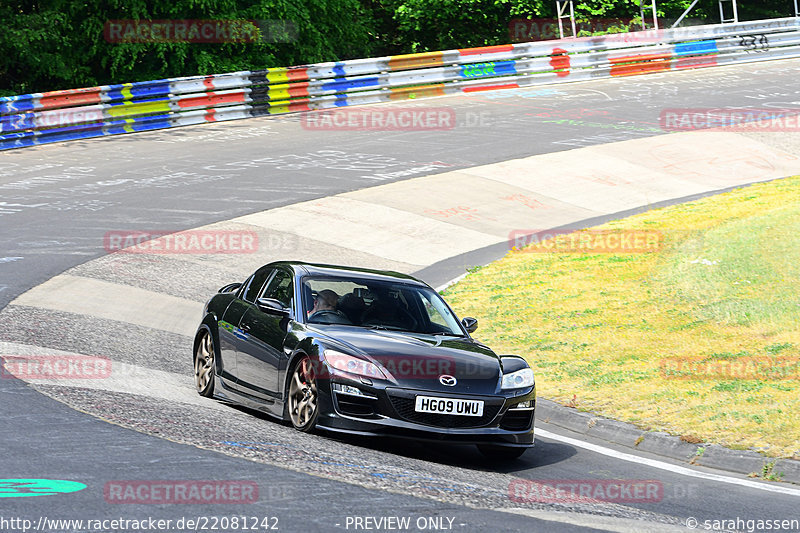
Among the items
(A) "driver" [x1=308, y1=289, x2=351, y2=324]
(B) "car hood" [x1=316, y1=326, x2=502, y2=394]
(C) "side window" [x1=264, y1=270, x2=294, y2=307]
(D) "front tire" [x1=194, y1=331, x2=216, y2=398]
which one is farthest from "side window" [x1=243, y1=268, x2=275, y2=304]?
(B) "car hood" [x1=316, y1=326, x2=502, y2=394]

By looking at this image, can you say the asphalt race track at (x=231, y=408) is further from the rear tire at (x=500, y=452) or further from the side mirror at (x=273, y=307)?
the side mirror at (x=273, y=307)

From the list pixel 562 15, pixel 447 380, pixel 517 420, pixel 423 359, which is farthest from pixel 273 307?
pixel 562 15

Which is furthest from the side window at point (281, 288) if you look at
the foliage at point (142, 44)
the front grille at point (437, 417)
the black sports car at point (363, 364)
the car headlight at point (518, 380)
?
the foliage at point (142, 44)

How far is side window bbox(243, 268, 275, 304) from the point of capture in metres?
10.1

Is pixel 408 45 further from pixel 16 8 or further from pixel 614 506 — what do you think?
pixel 614 506

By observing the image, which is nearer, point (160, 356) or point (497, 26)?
point (160, 356)

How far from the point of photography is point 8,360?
9945 mm

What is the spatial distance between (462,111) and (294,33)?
820cm

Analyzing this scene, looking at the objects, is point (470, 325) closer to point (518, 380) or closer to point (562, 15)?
point (518, 380)

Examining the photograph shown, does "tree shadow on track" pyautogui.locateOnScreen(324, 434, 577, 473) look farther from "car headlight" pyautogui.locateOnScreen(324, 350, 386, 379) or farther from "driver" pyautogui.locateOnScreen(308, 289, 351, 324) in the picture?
"driver" pyautogui.locateOnScreen(308, 289, 351, 324)

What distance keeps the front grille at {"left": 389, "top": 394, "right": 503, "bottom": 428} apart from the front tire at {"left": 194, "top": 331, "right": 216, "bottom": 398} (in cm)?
275

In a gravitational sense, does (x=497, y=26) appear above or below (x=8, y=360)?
above

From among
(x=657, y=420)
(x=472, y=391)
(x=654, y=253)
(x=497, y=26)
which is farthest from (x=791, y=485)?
(x=497, y=26)

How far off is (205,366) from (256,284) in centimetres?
96
